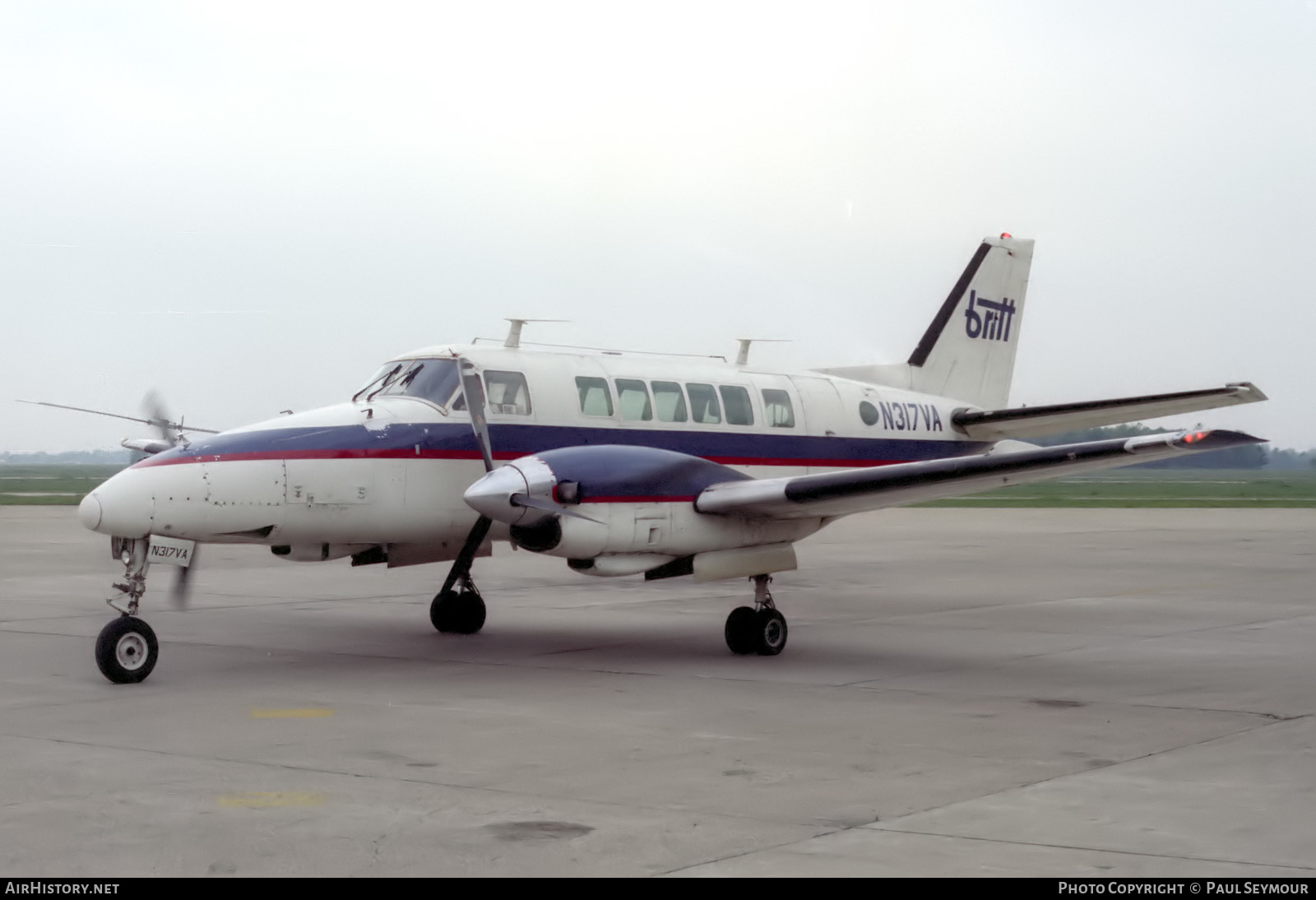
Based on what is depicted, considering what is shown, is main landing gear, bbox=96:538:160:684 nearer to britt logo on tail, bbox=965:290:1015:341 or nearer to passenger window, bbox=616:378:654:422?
passenger window, bbox=616:378:654:422

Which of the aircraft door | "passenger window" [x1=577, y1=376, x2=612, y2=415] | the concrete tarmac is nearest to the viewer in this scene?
the concrete tarmac

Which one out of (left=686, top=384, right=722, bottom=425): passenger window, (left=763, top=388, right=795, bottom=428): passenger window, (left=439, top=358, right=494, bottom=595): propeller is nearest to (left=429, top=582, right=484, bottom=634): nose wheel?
(left=439, top=358, right=494, bottom=595): propeller

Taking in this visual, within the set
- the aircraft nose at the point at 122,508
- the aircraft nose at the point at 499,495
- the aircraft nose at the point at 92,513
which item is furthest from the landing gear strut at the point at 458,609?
the aircraft nose at the point at 92,513

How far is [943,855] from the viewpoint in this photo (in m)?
5.90

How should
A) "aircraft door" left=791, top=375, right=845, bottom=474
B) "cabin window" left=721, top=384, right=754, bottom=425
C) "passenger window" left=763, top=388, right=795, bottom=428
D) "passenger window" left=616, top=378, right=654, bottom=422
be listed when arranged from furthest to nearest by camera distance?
"aircraft door" left=791, top=375, right=845, bottom=474 → "passenger window" left=763, top=388, right=795, bottom=428 → "cabin window" left=721, top=384, right=754, bottom=425 → "passenger window" left=616, top=378, right=654, bottom=422

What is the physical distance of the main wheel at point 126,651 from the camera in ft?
34.6

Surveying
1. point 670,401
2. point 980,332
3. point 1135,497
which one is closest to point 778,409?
point 670,401

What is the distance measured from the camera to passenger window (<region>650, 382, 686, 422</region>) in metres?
14.1

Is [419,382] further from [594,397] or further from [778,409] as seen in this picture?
[778,409]

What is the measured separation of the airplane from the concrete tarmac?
879 millimetres

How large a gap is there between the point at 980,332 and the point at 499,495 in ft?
29.3

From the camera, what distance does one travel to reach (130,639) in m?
10.7

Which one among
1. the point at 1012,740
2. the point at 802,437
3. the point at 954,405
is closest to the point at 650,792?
the point at 1012,740

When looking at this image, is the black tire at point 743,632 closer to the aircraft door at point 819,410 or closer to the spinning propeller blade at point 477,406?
the spinning propeller blade at point 477,406
